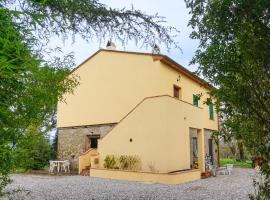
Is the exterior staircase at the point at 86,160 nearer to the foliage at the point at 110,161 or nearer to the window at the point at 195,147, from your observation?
the foliage at the point at 110,161

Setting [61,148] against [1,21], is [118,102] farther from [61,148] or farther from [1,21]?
[1,21]

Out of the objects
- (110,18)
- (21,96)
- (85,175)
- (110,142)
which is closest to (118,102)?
(110,142)

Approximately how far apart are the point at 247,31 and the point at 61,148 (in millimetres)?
17676

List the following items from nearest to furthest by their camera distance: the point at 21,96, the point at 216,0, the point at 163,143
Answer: the point at 21,96
the point at 216,0
the point at 163,143

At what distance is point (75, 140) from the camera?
20.8 metres

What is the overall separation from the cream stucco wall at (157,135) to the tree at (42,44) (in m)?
8.31

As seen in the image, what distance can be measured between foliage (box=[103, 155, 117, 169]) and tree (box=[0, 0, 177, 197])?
9.81 m

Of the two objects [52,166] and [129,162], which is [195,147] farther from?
[52,166]

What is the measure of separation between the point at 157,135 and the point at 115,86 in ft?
19.9

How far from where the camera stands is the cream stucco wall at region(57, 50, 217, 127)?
1788cm

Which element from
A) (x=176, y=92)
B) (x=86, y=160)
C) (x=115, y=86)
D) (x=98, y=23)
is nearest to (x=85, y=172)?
(x=86, y=160)

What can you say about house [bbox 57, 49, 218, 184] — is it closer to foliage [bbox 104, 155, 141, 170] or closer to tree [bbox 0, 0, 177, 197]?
foliage [bbox 104, 155, 141, 170]

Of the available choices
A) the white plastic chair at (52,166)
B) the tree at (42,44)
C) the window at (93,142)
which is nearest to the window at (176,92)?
the window at (93,142)

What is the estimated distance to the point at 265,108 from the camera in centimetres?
591
